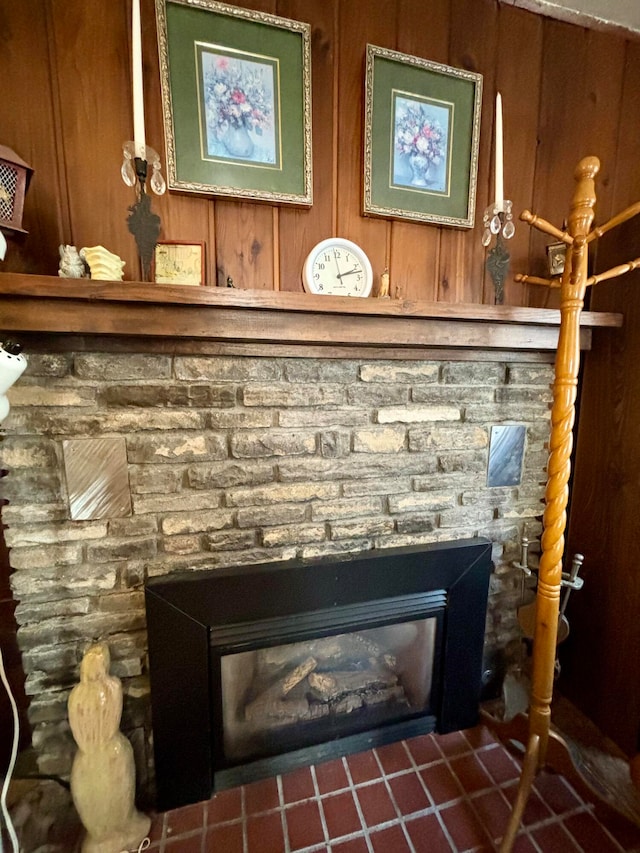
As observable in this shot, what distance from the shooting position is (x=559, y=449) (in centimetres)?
103

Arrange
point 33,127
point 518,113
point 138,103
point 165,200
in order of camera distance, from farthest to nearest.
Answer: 1. point 518,113
2. point 165,200
3. point 33,127
4. point 138,103

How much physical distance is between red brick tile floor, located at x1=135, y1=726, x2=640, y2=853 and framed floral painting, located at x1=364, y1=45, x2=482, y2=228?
5.90 ft

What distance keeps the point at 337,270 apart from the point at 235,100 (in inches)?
20.3

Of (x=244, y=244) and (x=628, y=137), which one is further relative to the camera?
(x=628, y=137)

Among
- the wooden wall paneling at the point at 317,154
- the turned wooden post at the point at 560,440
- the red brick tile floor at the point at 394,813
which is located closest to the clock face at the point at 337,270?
the wooden wall paneling at the point at 317,154

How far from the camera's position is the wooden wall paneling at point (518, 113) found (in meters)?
1.21

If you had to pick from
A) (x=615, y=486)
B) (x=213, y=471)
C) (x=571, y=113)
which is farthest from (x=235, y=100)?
(x=615, y=486)

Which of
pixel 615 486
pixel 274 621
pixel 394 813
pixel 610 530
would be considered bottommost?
pixel 394 813

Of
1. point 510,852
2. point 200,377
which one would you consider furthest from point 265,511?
point 510,852

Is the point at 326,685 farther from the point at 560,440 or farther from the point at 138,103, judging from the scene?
the point at 138,103

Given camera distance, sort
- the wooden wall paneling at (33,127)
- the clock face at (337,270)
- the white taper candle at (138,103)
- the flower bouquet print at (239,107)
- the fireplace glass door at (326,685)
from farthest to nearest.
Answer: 1. the fireplace glass door at (326,685)
2. the clock face at (337,270)
3. the flower bouquet print at (239,107)
4. the wooden wall paneling at (33,127)
5. the white taper candle at (138,103)

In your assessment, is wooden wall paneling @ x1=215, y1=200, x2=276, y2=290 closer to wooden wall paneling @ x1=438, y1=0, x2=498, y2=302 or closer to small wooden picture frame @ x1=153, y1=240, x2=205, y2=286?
small wooden picture frame @ x1=153, y1=240, x2=205, y2=286

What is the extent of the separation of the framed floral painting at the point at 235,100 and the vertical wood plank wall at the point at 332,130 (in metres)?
Result: 0.04

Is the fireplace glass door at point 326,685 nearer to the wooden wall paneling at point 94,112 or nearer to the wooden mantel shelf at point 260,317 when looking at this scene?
the wooden mantel shelf at point 260,317
